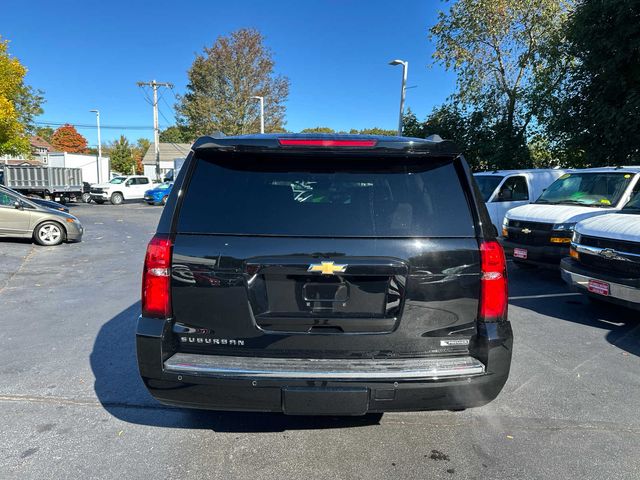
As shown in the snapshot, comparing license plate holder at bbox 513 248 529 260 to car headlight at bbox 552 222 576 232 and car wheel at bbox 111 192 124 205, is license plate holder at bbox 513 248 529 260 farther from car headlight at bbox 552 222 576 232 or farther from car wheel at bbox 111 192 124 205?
car wheel at bbox 111 192 124 205

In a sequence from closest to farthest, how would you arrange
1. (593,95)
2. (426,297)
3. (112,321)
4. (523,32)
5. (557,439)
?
(426,297), (557,439), (112,321), (593,95), (523,32)

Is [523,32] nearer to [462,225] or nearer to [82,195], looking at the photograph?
[462,225]

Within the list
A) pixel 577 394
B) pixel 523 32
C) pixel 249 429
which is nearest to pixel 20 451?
pixel 249 429

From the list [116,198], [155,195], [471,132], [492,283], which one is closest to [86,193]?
[116,198]

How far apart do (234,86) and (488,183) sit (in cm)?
3359

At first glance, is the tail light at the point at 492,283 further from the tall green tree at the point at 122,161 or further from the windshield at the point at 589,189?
the tall green tree at the point at 122,161

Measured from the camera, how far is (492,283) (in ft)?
8.84

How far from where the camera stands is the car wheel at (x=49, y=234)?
40.0 ft

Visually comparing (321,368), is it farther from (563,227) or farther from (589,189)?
(589,189)

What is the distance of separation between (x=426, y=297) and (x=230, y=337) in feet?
3.63

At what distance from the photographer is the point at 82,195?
100ft

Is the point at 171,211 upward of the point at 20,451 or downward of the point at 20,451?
upward

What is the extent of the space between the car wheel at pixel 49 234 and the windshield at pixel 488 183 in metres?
10.9

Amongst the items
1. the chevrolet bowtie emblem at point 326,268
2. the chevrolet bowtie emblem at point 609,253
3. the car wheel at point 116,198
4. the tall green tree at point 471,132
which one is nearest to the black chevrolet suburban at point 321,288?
the chevrolet bowtie emblem at point 326,268
